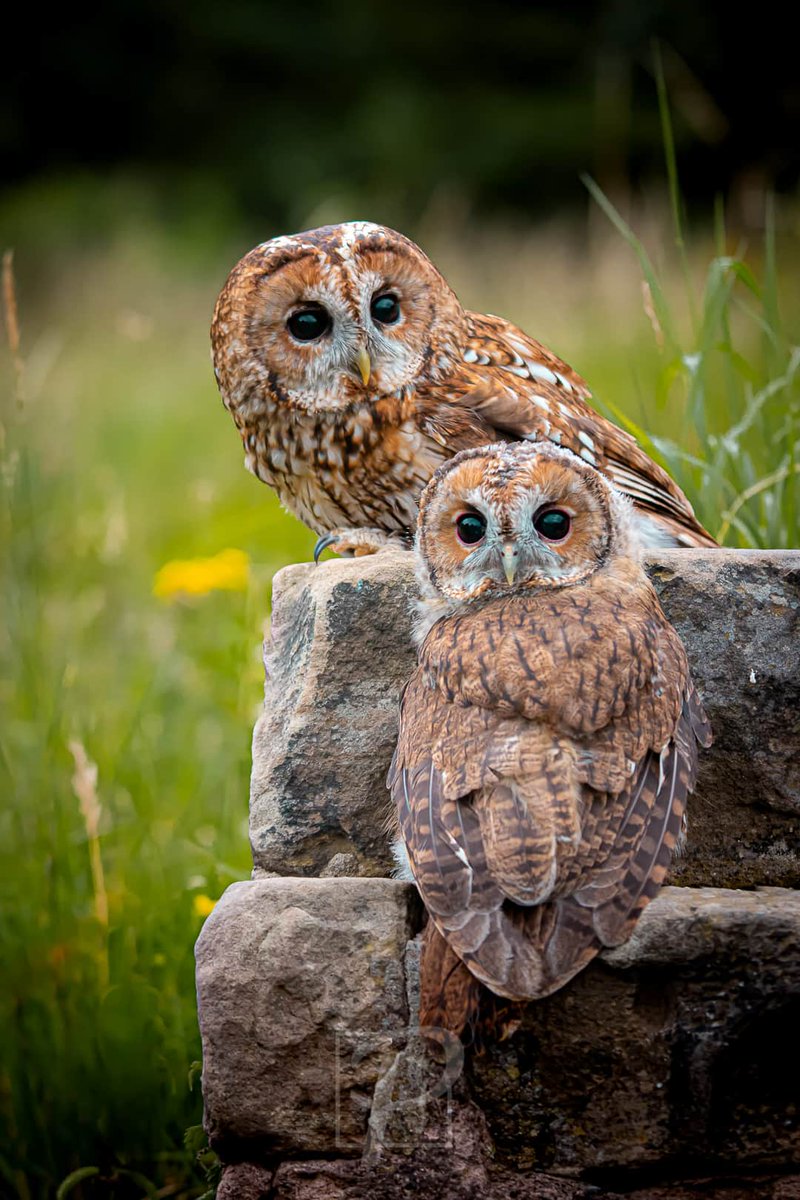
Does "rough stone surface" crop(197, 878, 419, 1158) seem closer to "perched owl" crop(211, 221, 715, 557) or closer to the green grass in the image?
the green grass

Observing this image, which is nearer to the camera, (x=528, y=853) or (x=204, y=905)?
(x=528, y=853)

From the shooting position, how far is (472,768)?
2061 millimetres

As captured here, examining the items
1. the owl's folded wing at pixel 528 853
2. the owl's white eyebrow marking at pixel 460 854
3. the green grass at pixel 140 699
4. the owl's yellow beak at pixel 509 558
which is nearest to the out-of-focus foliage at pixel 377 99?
the green grass at pixel 140 699

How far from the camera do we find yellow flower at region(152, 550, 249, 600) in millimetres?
3939

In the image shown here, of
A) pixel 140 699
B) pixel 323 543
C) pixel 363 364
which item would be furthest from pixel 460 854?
pixel 140 699

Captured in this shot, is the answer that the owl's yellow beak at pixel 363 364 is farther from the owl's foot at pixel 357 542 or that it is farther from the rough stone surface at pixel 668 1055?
the rough stone surface at pixel 668 1055

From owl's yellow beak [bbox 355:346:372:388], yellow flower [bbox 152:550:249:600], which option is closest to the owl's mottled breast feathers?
owl's yellow beak [bbox 355:346:372:388]

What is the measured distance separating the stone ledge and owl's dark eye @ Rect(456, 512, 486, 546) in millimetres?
609

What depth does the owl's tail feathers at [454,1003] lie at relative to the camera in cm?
198

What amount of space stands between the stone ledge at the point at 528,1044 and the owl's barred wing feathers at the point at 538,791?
14 cm

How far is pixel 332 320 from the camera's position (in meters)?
2.86

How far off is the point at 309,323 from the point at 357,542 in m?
0.49

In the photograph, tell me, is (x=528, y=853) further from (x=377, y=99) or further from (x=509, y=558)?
(x=377, y=99)

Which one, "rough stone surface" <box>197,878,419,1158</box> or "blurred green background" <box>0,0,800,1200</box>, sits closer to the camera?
"rough stone surface" <box>197,878,419,1158</box>
